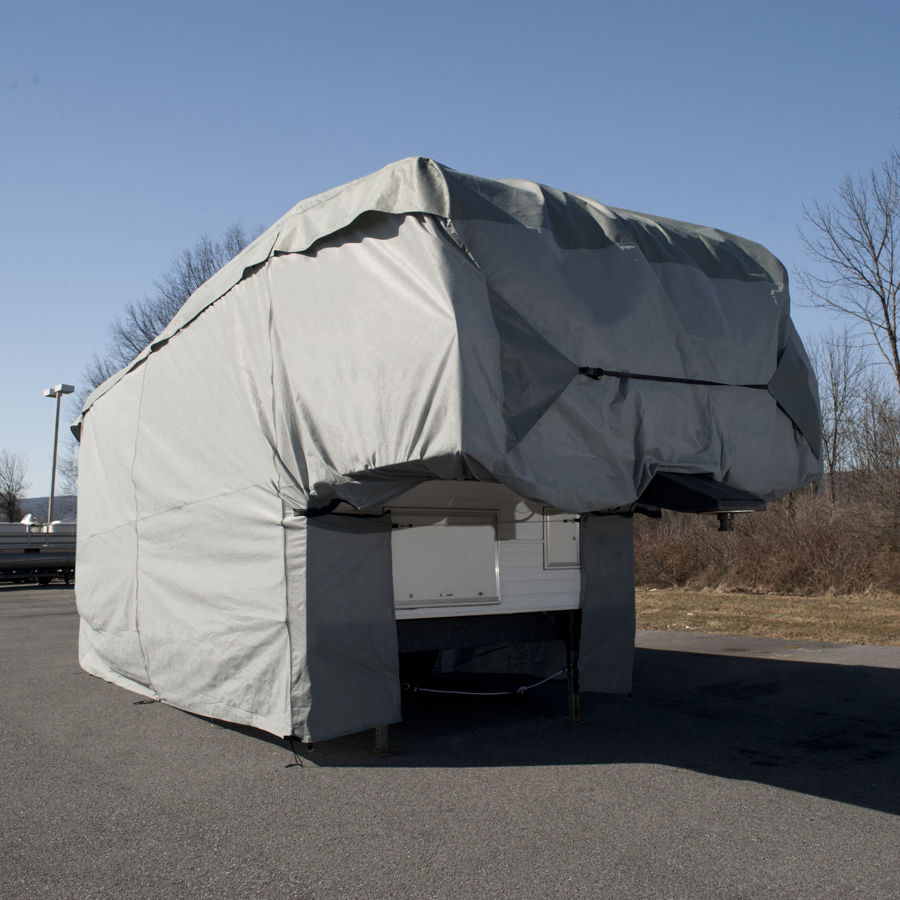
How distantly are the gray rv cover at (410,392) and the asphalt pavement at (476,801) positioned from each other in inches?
21.7

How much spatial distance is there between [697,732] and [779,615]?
9759 mm

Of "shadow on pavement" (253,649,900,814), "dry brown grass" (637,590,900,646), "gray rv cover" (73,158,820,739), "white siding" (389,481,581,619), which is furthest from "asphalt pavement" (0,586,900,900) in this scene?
"dry brown grass" (637,590,900,646)

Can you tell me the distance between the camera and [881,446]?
21922 millimetres

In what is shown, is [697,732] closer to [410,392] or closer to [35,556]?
[410,392]

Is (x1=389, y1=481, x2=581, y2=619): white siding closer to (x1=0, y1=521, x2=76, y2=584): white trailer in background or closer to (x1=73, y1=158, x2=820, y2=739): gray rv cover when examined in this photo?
(x1=73, y1=158, x2=820, y2=739): gray rv cover

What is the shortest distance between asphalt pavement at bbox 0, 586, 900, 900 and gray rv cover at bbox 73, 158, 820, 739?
552 mm

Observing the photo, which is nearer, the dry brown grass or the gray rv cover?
the gray rv cover

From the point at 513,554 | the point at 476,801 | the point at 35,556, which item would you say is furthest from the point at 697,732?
the point at 35,556

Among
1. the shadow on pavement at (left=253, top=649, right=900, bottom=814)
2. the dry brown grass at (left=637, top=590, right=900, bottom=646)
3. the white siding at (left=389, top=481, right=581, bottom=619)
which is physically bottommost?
the dry brown grass at (left=637, top=590, right=900, bottom=646)

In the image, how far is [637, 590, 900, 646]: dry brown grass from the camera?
41.8 feet

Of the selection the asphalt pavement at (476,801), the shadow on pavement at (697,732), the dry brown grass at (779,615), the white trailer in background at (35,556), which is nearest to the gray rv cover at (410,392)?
the asphalt pavement at (476,801)

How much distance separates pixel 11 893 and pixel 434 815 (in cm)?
194

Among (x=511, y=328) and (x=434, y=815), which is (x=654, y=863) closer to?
(x=434, y=815)

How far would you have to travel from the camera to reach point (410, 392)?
435cm
